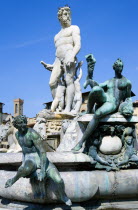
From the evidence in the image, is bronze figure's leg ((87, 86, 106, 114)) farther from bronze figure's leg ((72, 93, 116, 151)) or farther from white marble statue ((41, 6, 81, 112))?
white marble statue ((41, 6, 81, 112))

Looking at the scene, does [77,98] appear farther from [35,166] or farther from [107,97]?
[35,166]

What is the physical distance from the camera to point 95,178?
15.7 feet

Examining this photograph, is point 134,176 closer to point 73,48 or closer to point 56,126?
point 56,126

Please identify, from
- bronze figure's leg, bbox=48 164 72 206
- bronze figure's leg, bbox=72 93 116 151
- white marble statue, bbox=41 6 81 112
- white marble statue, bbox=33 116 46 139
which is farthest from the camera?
white marble statue, bbox=41 6 81 112

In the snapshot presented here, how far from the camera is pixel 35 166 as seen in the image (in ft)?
14.7

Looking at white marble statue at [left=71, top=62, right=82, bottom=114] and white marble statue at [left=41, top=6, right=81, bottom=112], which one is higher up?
white marble statue at [left=41, top=6, right=81, bottom=112]

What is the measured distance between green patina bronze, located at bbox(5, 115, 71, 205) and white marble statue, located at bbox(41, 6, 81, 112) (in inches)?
230

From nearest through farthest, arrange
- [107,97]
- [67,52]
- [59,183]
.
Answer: [59,183]
[107,97]
[67,52]

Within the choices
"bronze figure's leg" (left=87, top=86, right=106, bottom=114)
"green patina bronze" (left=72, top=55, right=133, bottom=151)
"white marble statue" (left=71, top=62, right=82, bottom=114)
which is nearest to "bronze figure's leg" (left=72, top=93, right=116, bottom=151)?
"green patina bronze" (left=72, top=55, right=133, bottom=151)

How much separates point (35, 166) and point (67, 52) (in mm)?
6630

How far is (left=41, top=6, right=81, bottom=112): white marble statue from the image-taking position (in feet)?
34.6

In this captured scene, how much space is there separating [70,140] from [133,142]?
173 centimetres

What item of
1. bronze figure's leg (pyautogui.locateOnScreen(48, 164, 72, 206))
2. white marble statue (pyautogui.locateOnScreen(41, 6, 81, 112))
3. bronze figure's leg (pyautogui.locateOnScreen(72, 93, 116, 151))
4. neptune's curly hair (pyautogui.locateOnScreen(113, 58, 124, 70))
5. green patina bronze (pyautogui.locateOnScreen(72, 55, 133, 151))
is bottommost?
bronze figure's leg (pyautogui.locateOnScreen(48, 164, 72, 206))

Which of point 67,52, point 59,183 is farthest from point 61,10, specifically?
point 59,183
